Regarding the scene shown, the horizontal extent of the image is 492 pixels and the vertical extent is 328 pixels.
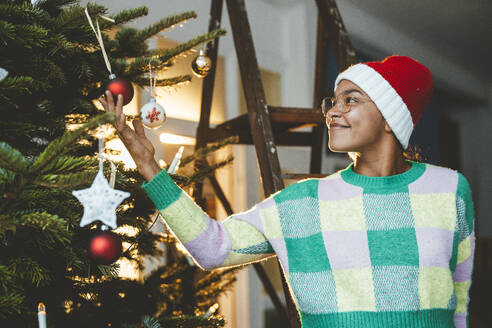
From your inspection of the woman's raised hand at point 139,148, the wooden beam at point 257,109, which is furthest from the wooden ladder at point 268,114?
the woman's raised hand at point 139,148

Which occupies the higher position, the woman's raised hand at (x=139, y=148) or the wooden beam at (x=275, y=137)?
the wooden beam at (x=275, y=137)

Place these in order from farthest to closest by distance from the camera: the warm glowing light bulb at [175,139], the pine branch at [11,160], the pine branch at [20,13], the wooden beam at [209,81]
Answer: the warm glowing light bulb at [175,139] → the wooden beam at [209,81] → the pine branch at [20,13] → the pine branch at [11,160]

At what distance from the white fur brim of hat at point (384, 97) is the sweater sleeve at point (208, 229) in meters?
0.31

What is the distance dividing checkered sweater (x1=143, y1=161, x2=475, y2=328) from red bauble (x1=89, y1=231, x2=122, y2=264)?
0.50 feet

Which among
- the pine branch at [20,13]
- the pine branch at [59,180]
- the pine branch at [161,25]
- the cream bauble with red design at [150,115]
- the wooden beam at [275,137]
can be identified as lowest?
the pine branch at [59,180]

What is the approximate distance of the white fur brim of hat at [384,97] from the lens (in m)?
0.94

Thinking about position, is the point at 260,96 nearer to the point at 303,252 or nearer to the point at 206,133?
the point at 206,133

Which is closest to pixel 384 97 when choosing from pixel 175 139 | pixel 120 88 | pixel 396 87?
pixel 396 87

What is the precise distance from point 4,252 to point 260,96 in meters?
0.83

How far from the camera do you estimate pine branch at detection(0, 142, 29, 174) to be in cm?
48

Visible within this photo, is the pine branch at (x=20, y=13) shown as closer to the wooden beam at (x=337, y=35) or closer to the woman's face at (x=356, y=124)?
the woman's face at (x=356, y=124)

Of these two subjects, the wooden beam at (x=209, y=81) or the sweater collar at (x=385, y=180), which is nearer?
the sweater collar at (x=385, y=180)

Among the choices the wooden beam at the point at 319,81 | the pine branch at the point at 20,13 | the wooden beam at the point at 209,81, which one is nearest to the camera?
the pine branch at the point at 20,13

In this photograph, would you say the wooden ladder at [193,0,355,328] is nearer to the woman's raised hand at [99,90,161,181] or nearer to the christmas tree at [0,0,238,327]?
the christmas tree at [0,0,238,327]
